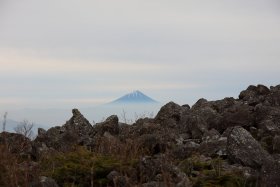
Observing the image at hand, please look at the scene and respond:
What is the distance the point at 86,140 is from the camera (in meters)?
16.0

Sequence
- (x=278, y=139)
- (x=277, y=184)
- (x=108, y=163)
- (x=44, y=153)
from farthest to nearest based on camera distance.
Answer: (x=44, y=153) < (x=278, y=139) < (x=108, y=163) < (x=277, y=184)

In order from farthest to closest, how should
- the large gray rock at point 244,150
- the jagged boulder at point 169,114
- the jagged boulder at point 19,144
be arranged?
the jagged boulder at point 169,114 → the jagged boulder at point 19,144 → the large gray rock at point 244,150

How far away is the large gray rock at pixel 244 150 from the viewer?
10992mm

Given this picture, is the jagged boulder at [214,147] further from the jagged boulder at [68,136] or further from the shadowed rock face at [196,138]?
the jagged boulder at [68,136]

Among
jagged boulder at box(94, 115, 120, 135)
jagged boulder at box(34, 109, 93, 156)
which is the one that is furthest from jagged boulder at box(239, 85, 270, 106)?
jagged boulder at box(34, 109, 93, 156)

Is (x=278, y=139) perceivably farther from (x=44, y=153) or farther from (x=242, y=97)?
(x=242, y=97)

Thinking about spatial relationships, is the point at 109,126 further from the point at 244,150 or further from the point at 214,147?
the point at 244,150

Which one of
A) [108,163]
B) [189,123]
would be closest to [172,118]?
[189,123]

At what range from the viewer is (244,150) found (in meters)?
11.3

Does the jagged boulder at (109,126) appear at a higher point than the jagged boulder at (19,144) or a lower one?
higher

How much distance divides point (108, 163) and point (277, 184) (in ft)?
12.9

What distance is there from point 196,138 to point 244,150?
4.57 m

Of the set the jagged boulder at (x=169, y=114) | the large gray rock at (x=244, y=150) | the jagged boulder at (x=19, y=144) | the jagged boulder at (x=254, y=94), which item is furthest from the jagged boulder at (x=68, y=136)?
the jagged boulder at (x=254, y=94)

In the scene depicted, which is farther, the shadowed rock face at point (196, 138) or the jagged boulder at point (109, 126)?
the jagged boulder at point (109, 126)
